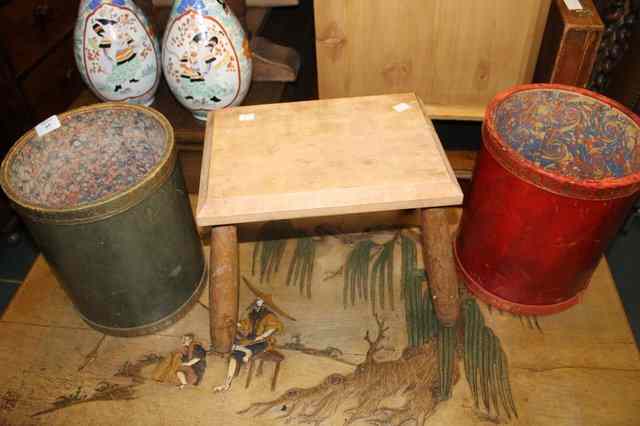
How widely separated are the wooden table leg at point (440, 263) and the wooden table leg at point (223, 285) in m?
0.42

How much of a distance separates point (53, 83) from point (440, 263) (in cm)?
134

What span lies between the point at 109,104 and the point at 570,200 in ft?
3.42

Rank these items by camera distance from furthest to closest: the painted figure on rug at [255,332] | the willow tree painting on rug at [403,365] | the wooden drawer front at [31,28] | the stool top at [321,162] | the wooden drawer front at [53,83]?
the wooden drawer front at [53,83]
the wooden drawer front at [31,28]
the painted figure on rug at [255,332]
the willow tree painting on rug at [403,365]
the stool top at [321,162]

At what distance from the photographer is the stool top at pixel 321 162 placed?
1063 millimetres

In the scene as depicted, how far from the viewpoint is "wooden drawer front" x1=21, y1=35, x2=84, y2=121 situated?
1.64 m

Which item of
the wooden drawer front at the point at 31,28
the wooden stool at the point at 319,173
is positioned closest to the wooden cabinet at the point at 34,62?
the wooden drawer front at the point at 31,28

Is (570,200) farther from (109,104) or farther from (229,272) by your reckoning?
(109,104)

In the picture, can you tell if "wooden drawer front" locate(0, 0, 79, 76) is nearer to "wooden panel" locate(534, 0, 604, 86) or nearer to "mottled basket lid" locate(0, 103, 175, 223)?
"mottled basket lid" locate(0, 103, 175, 223)

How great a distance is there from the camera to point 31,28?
161 centimetres

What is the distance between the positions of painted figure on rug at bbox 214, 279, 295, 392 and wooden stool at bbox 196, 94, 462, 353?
5 cm

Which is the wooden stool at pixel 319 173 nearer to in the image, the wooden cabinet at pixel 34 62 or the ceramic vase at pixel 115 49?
the ceramic vase at pixel 115 49

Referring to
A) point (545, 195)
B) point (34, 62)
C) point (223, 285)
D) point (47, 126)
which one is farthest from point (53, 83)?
point (545, 195)

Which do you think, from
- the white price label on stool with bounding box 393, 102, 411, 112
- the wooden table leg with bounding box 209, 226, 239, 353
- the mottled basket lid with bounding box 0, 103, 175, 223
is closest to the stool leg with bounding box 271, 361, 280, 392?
the wooden table leg with bounding box 209, 226, 239, 353

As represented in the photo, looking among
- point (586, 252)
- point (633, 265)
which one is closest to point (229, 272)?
point (586, 252)
